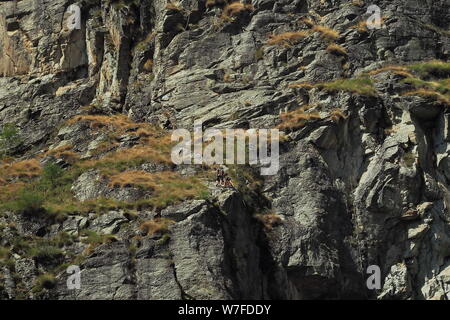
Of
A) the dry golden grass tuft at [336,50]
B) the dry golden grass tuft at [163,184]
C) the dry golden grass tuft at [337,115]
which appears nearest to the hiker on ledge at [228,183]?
the dry golden grass tuft at [163,184]

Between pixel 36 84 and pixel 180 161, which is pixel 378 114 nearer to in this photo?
pixel 180 161

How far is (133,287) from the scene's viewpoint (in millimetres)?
36875

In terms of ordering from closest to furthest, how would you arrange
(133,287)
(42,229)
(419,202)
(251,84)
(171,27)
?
(133,287) < (42,229) < (419,202) < (251,84) < (171,27)

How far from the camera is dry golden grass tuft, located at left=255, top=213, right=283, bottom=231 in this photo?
Result: 41500 mm

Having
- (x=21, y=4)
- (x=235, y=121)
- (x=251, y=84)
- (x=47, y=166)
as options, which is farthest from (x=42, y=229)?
(x=21, y=4)

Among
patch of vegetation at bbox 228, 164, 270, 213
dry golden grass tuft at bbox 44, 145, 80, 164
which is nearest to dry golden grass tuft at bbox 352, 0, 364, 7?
patch of vegetation at bbox 228, 164, 270, 213

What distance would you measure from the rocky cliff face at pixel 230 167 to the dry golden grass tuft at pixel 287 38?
0.11m

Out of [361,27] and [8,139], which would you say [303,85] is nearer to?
[361,27]

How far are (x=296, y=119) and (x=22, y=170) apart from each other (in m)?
14.2

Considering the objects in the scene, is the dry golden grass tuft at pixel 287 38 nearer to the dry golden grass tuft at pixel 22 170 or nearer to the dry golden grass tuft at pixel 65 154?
the dry golden grass tuft at pixel 65 154

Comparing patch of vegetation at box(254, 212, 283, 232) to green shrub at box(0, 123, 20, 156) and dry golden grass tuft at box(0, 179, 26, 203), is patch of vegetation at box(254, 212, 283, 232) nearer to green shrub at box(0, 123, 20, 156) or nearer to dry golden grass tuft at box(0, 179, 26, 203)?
dry golden grass tuft at box(0, 179, 26, 203)

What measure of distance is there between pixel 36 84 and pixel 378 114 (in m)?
21.4

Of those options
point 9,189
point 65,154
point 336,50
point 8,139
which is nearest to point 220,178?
point 65,154

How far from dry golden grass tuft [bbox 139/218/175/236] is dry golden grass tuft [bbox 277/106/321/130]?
10119mm
